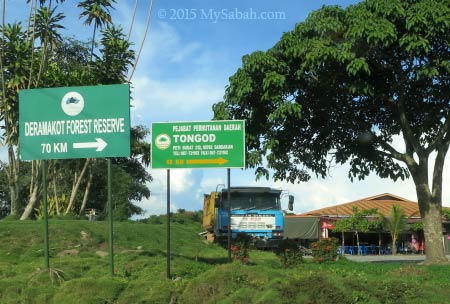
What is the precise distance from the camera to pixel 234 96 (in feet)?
51.5

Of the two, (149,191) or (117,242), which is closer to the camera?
(117,242)

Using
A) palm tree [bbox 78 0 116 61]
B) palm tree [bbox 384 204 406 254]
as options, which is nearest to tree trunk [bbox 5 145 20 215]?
palm tree [bbox 78 0 116 61]

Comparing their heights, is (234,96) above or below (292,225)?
above

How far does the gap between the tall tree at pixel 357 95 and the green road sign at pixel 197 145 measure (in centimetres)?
247

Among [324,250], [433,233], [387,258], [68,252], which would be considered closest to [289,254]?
[324,250]

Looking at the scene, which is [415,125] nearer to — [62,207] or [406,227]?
[62,207]

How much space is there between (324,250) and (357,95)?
451 cm

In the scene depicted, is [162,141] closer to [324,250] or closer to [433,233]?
[324,250]

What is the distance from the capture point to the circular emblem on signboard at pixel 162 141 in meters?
12.5

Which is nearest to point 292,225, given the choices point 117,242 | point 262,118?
point 117,242

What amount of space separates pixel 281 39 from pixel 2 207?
163 feet

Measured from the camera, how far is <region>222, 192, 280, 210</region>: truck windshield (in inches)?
942

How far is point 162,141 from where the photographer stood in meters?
12.5

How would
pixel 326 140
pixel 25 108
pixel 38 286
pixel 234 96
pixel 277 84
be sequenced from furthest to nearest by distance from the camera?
1. pixel 326 140
2. pixel 234 96
3. pixel 277 84
4. pixel 25 108
5. pixel 38 286
